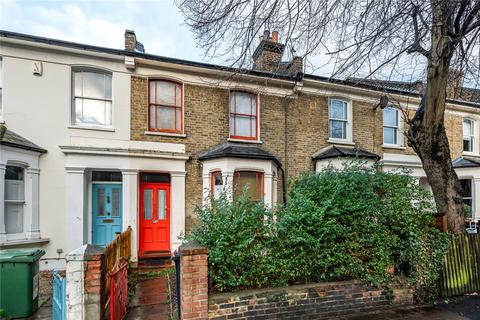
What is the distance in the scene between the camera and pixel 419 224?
5.22 meters

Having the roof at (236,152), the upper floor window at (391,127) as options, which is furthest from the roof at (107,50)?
the upper floor window at (391,127)

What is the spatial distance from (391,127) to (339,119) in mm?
2708

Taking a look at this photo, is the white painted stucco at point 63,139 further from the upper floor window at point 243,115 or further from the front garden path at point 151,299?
the upper floor window at point 243,115

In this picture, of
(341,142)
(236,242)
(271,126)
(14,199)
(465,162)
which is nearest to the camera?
(236,242)

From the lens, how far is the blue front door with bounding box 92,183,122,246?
829 cm

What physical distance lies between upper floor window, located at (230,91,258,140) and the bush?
4554 millimetres

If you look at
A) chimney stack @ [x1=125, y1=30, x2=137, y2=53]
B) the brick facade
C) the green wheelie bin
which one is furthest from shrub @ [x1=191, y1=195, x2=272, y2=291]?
chimney stack @ [x1=125, y1=30, x2=137, y2=53]

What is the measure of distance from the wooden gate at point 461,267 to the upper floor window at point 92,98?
366 inches

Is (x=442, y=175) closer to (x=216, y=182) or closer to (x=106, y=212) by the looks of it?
(x=216, y=182)

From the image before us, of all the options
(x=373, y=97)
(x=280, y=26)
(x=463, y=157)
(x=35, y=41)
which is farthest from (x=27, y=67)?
(x=463, y=157)

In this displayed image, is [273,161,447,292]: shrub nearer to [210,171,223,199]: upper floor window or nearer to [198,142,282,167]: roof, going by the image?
[198,142,282,167]: roof

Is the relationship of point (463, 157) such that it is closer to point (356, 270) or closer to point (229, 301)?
point (356, 270)

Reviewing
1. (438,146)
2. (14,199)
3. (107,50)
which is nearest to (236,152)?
(107,50)

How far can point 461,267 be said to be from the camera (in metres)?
5.48
